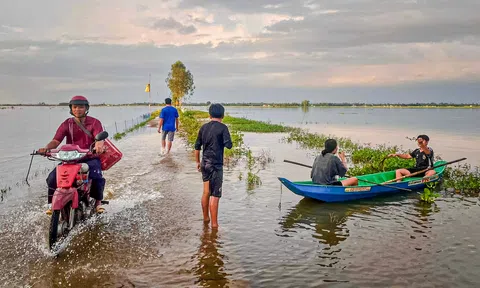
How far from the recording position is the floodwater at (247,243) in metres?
5.14

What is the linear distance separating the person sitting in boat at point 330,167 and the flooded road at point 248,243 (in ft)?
1.95

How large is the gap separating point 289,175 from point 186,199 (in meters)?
4.83

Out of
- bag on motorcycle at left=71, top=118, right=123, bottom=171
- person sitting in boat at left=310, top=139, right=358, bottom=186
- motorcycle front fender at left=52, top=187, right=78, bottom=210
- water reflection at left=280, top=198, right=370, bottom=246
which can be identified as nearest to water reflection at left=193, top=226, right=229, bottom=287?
water reflection at left=280, top=198, right=370, bottom=246

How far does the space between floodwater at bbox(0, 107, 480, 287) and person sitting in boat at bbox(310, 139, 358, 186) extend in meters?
0.58

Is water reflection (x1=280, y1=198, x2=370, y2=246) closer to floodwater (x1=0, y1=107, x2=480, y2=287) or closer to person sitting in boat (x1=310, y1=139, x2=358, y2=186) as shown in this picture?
floodwater (x1=0, y1=107, x2=480, y2=287)

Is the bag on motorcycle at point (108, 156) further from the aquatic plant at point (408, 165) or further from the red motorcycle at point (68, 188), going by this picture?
the aquatic plant at point (408, 165)

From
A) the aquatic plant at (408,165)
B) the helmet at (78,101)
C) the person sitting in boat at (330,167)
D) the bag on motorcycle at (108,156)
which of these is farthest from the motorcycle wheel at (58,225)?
the aquatic plant at (408,165)

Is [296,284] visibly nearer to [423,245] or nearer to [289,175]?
[423,245]

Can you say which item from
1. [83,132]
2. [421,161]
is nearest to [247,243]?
[83,132]

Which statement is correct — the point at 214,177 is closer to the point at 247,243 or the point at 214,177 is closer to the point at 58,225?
the point at 247,243

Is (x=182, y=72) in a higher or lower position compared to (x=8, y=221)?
higher

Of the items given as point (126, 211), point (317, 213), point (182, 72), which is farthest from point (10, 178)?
point (182, 72)

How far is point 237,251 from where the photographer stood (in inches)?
238

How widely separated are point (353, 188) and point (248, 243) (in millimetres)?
4093
